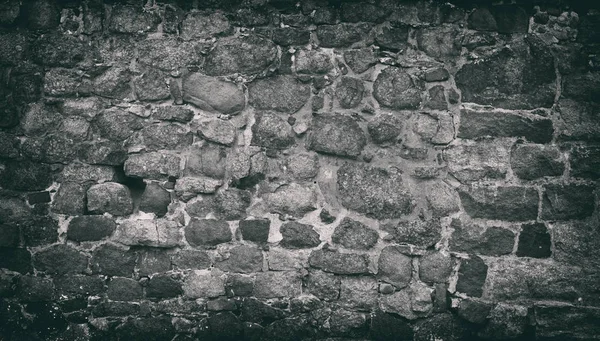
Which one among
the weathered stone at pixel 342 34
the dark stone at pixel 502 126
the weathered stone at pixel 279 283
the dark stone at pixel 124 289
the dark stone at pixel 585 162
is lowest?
the dark stone at pixel 124 289

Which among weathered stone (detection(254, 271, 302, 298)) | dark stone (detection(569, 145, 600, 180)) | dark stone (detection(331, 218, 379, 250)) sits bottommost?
weathered stone (detection(254, 271, 302, 298))

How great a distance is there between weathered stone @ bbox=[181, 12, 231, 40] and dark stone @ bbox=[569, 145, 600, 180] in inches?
90.3

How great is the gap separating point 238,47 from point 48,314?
216cm

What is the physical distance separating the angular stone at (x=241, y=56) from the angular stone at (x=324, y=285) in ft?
4.44

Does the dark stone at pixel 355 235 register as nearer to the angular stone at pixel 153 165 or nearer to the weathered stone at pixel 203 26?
the angular stone at pixel 153 165

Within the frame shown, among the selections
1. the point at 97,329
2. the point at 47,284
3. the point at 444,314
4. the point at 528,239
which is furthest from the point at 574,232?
the point at 47,284

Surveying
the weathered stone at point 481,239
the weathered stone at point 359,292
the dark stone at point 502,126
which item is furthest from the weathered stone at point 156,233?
the dark stone at point 502,126

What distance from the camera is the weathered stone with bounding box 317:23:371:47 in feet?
11.1

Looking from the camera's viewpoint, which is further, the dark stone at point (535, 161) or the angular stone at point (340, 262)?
the angular stone at point (340, 262)

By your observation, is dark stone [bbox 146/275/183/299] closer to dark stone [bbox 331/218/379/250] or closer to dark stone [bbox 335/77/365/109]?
dark stone [bbox 331/218/379/250]

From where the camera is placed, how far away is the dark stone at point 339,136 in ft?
11.2

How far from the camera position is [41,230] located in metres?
3.57

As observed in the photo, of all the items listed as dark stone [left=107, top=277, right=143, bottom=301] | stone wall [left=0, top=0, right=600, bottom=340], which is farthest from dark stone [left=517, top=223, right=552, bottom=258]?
dark stone [left=107, top=277, right=143, bottom=301]

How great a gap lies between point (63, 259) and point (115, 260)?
1.16ft
